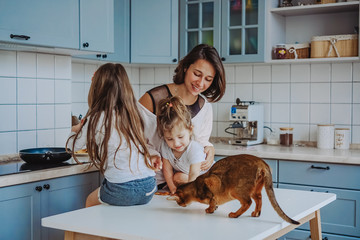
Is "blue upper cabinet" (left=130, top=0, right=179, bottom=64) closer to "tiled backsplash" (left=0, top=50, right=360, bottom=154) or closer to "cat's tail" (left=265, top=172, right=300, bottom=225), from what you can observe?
"tiled backsplash" (left=0, top=50, right=360, bottom=154)

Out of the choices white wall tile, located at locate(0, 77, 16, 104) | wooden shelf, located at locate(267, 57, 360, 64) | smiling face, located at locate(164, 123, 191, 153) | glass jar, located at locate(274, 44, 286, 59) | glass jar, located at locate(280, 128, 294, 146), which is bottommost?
glass jar, located at locate(280, 128, 294, 146)

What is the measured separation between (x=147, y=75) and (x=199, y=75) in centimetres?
195

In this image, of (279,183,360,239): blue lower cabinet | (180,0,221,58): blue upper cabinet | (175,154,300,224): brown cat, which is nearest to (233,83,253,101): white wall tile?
(180,0,221,58): blue upper cabinet

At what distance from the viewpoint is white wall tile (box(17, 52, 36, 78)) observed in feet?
10.5

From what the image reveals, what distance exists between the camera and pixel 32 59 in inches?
129

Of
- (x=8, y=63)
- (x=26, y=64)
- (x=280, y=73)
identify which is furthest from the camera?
(x=280, y=73)

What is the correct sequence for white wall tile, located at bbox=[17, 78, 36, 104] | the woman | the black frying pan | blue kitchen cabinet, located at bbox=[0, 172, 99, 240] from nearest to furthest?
blue kitchen cabinet, located at bbox=[0, 172, 99, 240]
the woman
the black frying pan
white wall tile, located at bbox=[17, 78, 36, 104]

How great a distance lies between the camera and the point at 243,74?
4246 millimetres

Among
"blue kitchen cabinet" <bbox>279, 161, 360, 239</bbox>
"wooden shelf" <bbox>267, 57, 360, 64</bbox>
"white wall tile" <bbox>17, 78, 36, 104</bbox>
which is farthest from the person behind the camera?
"wooden shelf" <bbox>267, 57, 360, 64</bbox>

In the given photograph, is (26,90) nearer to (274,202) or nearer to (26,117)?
(26,117)

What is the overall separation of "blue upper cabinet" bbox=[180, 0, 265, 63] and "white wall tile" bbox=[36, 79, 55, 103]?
1.17 metres

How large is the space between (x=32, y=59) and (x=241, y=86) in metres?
1.79

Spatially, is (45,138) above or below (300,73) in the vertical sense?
below

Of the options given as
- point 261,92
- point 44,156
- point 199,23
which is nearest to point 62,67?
point 44,156
